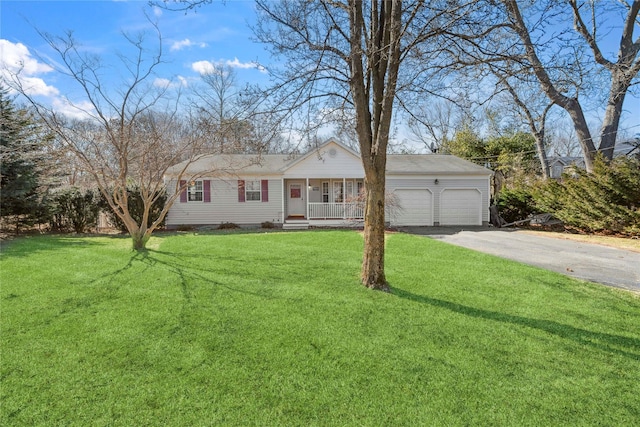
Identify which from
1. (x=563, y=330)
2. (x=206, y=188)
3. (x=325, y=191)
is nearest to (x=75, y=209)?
(x=206, y=188)

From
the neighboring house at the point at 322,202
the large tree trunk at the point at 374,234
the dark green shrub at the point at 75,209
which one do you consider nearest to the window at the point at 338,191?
the neighboring house at the point at 322,202

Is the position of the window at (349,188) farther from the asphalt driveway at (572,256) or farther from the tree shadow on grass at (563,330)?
the tree shadow on grass at (563,330)

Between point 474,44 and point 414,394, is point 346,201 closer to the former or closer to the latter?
point 474,44

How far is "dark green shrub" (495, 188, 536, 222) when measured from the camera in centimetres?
1686

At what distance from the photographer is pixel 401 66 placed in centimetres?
568

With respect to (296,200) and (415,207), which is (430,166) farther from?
(296,200)

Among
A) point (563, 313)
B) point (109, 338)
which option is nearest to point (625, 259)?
point (563, 313)

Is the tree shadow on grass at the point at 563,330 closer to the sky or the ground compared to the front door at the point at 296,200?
closer to the ground

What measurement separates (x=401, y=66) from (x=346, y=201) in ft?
37.8

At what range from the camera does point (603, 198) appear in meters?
12.4

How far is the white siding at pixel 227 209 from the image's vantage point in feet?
54.9

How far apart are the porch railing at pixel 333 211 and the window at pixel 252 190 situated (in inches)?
106

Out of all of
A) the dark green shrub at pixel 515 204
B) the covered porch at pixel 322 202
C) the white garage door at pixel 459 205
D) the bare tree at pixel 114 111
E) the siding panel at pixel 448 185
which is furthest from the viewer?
the white garage door at pixel 459 205

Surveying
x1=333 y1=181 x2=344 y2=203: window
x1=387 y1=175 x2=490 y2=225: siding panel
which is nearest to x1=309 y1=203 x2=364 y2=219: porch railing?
x1=333 y1=181 x2=344 y2=203: window
